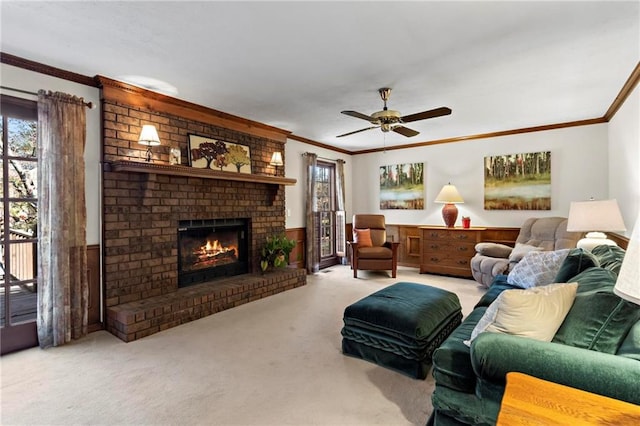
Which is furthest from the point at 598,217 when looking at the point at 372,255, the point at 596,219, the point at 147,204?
the point at 147,204

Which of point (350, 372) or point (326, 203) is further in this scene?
point (326, 203)

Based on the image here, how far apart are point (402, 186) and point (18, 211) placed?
5810mm

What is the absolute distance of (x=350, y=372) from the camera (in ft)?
7.78

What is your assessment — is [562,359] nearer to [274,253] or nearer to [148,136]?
[148,136]

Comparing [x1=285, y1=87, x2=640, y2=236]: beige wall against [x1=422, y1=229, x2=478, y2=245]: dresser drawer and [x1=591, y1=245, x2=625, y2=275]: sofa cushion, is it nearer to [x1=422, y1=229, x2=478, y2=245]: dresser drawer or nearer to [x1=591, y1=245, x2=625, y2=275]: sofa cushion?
[x1=422, y1=229, x2=478, y2=245]: dresser drawer

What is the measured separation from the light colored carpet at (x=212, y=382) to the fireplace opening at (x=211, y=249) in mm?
973

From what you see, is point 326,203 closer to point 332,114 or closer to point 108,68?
point 332,114

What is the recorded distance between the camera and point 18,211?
2.84 m

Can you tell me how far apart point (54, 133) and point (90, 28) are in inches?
44.0

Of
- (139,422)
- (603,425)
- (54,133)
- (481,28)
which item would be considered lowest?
(139,422)

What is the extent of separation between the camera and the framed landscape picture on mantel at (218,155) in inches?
157

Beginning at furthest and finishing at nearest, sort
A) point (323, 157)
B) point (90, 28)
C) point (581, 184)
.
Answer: point (323, 157)
point (581, 184)
point (90, 28)

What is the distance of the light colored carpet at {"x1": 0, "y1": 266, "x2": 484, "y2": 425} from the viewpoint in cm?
189

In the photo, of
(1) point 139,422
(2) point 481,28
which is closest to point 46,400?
(1) point 139,422
